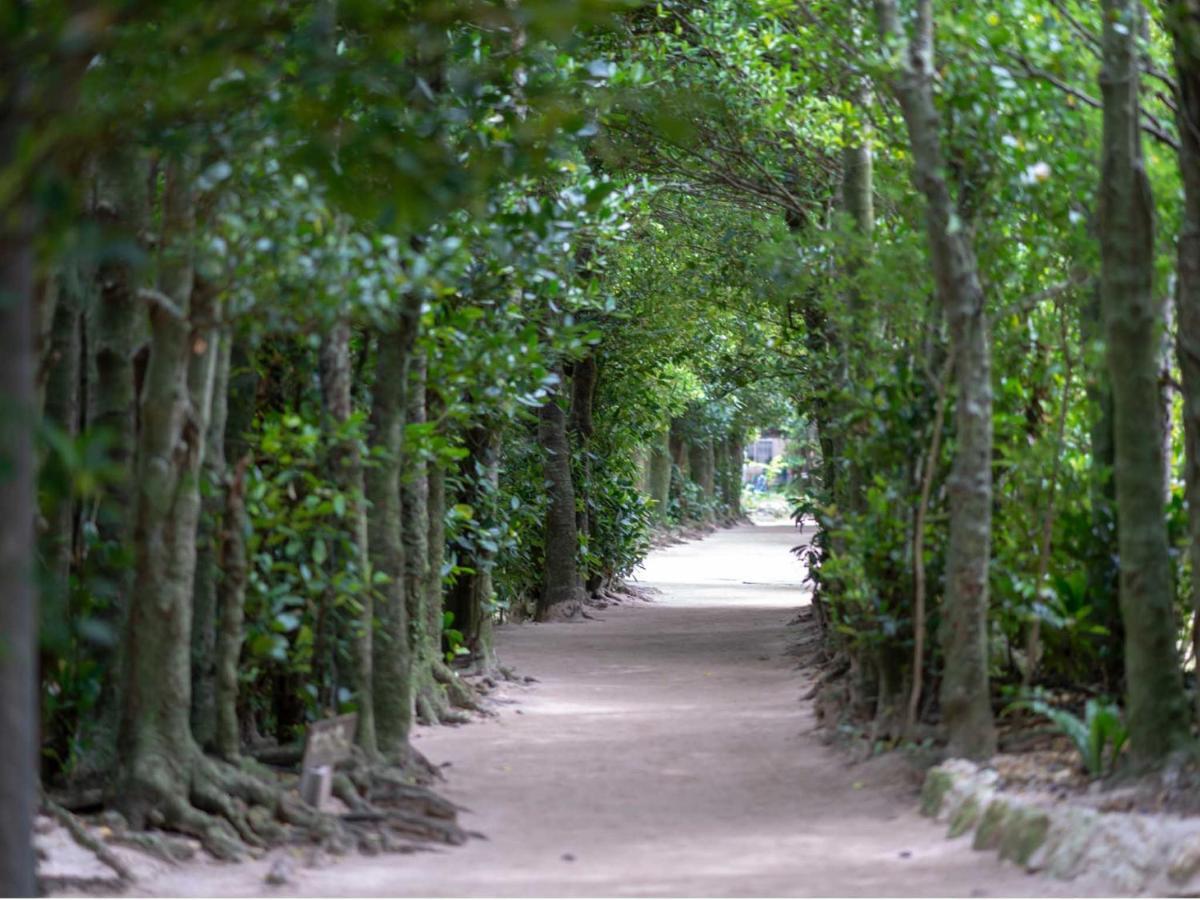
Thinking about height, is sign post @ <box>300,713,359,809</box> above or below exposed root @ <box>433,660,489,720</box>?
above

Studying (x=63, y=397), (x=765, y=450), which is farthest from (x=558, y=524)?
(x=765, y=450)

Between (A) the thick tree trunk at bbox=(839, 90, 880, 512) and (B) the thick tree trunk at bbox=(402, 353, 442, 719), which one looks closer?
(A) the thick tree trunk at bbox=(839, 90, 880, 512)

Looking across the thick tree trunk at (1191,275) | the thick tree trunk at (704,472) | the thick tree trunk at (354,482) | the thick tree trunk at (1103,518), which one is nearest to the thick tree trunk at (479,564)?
the thick tree trunk at (354,482)

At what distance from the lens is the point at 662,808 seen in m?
9.86

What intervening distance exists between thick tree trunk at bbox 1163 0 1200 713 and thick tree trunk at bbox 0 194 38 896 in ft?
20.5

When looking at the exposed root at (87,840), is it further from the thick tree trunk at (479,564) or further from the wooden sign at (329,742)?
the thick tree trunk at (479,564)

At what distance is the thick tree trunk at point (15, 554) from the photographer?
3646 mm

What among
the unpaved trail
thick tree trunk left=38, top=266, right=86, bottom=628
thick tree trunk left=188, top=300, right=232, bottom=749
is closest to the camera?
the unpaved trail

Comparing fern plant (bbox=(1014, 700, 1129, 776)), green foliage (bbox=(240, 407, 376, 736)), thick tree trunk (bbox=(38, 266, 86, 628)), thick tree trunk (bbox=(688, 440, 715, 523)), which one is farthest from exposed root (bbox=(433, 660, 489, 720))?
thick tree trunk (bbox=(688, 440, 715, 523))

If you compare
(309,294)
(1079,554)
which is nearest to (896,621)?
(1079,554)

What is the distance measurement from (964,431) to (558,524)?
15.6 metres

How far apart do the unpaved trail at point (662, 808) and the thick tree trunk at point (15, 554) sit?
3.40 meters

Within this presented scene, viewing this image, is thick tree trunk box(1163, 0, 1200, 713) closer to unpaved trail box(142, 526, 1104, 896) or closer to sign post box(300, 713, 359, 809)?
unpaved trail box(142, 526, 1104, 896)

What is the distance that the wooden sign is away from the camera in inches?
350
